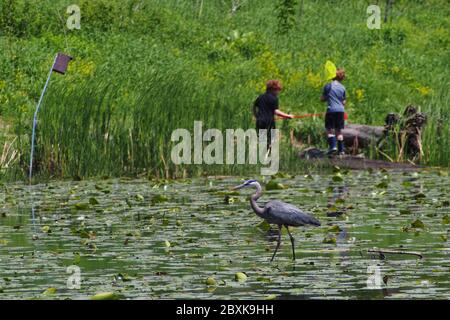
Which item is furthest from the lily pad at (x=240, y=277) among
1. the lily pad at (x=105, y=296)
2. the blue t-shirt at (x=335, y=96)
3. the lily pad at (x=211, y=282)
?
the blue t-shirt at (x=335, y=96)

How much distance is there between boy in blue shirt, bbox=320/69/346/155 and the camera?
77.4 feet

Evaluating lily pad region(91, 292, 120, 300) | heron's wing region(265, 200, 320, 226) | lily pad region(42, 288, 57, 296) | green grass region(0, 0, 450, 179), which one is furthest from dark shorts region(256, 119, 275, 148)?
lily pad region(91, 292, 120, 300)

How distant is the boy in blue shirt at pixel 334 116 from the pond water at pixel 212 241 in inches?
132

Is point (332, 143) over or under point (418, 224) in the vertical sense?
over

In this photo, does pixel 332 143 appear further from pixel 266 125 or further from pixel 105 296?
pixel 105 296

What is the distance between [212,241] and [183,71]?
1071cm

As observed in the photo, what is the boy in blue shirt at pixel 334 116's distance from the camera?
2359 cm

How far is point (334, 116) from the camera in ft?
78.0

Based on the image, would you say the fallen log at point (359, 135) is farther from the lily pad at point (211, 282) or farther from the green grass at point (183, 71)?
the lily pad at point (211, 282)

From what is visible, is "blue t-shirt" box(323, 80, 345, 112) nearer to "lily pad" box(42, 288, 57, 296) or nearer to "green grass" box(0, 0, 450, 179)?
"green grass" box(0, 0, 450, 179)

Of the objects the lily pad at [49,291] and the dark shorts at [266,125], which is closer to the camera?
the lily pad at [49,291]

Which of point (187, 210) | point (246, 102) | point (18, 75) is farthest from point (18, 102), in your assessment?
point (187, 210)

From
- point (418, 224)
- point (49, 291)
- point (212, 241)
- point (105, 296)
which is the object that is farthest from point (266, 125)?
point (105, 296)

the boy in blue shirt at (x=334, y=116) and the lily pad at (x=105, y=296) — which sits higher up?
the boy in blue shirt at (x=334, y=116)
